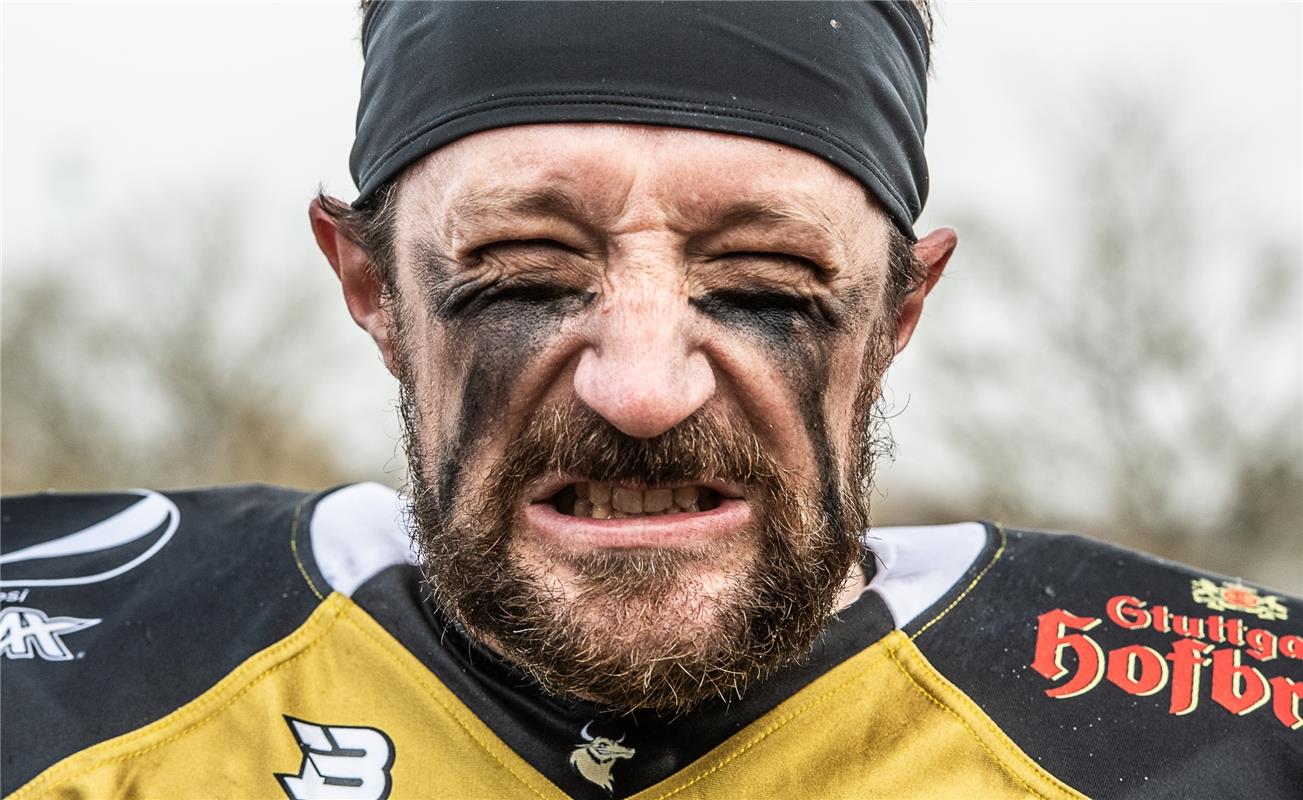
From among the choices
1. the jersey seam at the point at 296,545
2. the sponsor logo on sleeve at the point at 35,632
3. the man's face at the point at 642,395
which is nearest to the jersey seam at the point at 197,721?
the jersey seam at the point at 296,545

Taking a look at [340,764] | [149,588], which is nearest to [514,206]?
[340,764]

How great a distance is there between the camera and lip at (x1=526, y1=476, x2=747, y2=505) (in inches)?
72.9

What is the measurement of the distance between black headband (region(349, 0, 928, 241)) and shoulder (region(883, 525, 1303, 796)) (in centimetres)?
74

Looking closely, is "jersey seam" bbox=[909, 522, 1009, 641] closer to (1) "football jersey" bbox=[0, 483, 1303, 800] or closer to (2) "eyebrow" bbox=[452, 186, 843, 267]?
(1) "football jersey" bbox=[0, 483, 1303, 800]

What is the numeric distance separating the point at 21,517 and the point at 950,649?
6.78ft

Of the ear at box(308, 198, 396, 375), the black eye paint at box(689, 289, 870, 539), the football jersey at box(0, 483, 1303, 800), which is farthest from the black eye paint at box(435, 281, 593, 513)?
the football jersey at box(0, 483, 1303, 800)

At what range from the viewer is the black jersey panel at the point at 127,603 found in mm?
2217

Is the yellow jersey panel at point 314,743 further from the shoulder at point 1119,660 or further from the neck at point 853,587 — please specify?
the shoulder at point 1119,660

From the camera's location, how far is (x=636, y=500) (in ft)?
6.19

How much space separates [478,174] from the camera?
1930mm

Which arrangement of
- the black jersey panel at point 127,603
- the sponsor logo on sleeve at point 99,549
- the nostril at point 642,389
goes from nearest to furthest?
the nostril at point 642,389, the black jersey panel at point 127,603, the sponsor logo on sleeve at point 99,549

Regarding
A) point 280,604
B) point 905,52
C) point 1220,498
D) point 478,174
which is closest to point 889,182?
point 905,52

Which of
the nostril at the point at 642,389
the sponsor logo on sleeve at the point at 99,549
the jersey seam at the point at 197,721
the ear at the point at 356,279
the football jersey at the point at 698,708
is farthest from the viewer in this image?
the sponsor logo on sleeve at the point at 99,549

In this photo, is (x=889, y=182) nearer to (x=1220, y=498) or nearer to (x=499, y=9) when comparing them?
(x=499, y=9)
